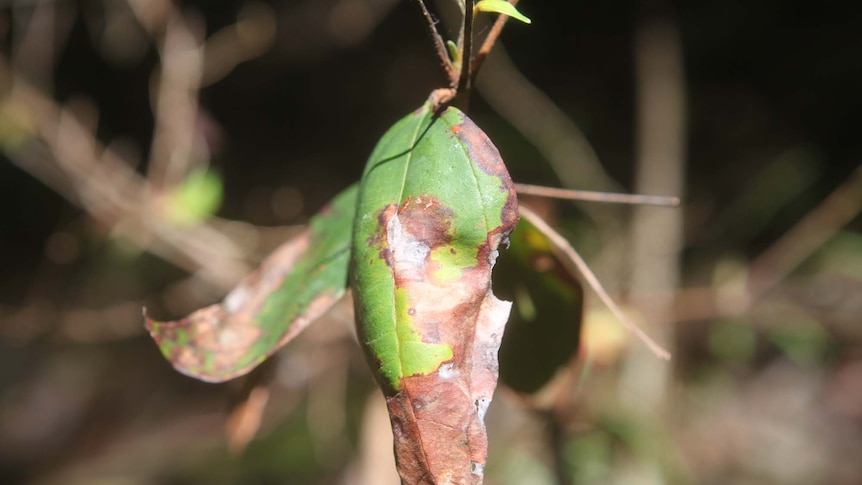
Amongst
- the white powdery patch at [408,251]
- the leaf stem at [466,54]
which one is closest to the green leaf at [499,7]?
the leaf stem at [466,54]

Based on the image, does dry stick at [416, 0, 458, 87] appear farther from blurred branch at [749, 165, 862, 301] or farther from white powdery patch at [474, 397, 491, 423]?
blurred branch at [749, 165, 862, 301]

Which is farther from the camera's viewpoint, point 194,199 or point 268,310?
point 194,199

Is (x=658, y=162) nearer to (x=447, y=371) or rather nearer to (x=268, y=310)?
(x=268, y=310)

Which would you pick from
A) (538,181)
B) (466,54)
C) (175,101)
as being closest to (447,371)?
(466,54)

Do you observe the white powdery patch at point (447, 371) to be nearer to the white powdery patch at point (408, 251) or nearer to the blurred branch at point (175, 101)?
the white powdery patch at point (408, 251)

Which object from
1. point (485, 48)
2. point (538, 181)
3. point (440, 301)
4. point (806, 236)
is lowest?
point (806, 236)

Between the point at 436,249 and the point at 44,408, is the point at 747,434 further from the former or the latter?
the point at 44,408

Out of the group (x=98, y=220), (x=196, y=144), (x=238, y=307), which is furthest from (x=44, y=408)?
(x=238, y=307)
